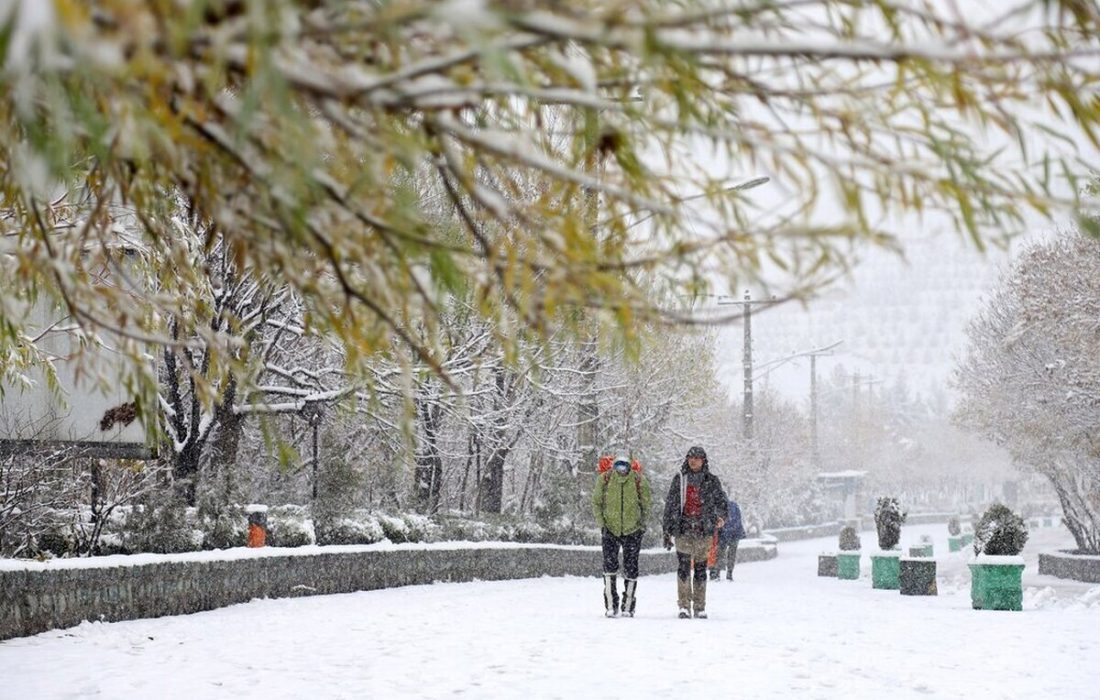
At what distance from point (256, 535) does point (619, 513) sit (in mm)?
4753

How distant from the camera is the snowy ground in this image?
834 cm

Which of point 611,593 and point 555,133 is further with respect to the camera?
point 611,593

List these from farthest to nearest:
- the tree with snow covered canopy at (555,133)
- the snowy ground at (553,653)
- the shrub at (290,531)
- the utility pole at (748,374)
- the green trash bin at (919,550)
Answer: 1. the utility pole at (748,374)
2. the green trash bin at (919,550)
3. the shrub at (290,531)
4. the snowy ground at (553,653)
5. the tree with snow covered canopy at (555,133)

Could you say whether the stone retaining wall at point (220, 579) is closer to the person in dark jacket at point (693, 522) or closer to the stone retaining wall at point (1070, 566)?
the person in dark jacket at point (693, 522)

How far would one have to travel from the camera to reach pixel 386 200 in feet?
11.0

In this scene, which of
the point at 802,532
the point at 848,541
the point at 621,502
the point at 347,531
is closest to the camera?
the point at 621,502

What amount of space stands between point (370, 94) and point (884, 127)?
149 centimetres

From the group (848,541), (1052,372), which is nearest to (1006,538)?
(848,541)

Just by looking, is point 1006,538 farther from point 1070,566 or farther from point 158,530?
point 1070,566

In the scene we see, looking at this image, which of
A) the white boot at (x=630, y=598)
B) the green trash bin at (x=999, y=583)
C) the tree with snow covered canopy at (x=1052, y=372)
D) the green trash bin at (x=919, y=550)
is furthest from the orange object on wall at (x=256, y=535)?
the green trash bin at (x=919, y=550)

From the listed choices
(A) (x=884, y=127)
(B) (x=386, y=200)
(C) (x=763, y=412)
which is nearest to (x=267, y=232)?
(B) (x=386, y=200)

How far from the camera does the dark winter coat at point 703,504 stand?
13.3 m

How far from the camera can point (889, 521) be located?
2314 centimetres

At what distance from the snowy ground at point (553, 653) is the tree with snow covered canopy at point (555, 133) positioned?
4837mm
